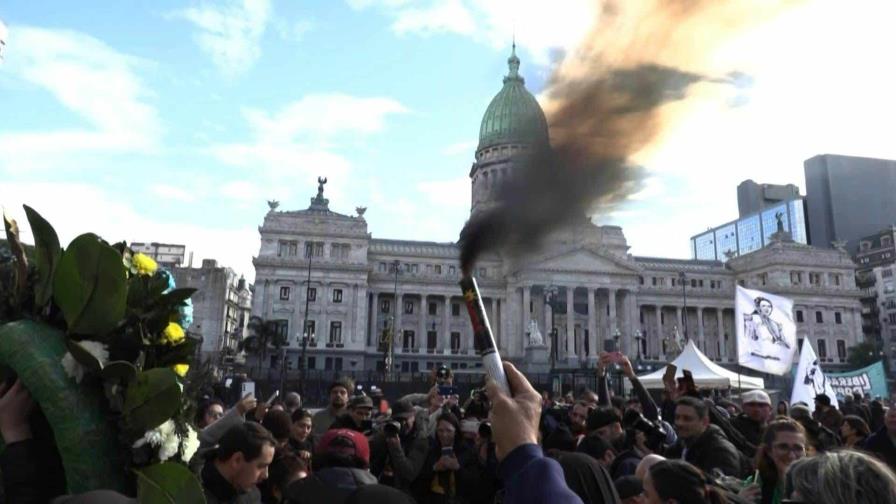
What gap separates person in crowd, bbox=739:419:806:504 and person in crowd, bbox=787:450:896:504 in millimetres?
1920

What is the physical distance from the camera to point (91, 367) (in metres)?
2.20

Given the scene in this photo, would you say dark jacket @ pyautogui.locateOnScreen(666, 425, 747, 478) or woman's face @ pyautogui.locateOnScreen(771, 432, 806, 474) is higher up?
woman's face @ pyautogui.locateOnScreen(771, 432, 806, 474)

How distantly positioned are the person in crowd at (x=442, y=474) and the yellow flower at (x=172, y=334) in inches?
159

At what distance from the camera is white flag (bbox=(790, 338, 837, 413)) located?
16.1 meters

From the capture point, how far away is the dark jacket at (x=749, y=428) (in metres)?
7.30

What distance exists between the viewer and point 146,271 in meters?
2.56

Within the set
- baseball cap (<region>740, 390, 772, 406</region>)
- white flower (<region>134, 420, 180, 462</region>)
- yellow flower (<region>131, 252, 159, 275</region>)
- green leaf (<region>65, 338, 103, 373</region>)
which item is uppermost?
yellow flower (<region>131, 252, 159, 275</region>)

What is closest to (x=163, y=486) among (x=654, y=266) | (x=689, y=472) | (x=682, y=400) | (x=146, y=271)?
(x=146, y=271)

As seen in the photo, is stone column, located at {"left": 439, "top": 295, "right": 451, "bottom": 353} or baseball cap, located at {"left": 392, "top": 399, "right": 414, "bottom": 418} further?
stone column, located at {"left": 439, "top": 295, "right": 451, "bottom": 353}

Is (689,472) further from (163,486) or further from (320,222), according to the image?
(320,222)

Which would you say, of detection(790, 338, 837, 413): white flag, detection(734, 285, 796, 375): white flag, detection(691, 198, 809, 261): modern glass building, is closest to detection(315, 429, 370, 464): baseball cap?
detection(734, 285, 796, 375): white flag

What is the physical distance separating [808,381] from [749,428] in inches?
431

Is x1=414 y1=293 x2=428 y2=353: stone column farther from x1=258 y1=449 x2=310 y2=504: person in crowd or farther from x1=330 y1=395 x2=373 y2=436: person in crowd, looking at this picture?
x1=258 y1=449 x2=310 y2=504: person in crowd

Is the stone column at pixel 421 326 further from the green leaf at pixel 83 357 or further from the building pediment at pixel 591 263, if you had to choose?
the green leaf at pixel 83 357
